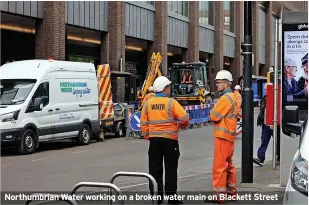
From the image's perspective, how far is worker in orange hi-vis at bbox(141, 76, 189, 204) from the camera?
7754 mm

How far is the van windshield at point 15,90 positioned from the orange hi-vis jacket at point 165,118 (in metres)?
8.33

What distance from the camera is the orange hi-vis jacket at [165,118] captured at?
7738 millimetres

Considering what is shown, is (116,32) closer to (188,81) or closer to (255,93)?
(188,81)

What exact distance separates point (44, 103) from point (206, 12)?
30.1 meters

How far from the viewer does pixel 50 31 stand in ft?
79.0

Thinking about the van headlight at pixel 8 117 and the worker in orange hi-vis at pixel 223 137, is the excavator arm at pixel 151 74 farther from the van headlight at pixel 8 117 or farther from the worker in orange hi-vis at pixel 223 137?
the worker in orange hi-vis at pixel 223 137

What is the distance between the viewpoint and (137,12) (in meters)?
32.0

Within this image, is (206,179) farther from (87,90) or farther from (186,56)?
(186,56)

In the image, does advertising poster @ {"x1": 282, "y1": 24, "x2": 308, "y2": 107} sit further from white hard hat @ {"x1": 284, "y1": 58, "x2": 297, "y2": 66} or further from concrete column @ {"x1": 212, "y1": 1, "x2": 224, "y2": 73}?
concrete column @ {"x1": 212, "y1": 1, "x2": 224, "y2": 73}

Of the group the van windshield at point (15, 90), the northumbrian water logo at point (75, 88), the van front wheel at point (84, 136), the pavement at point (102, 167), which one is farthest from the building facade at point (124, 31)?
the van front wheel at point (84, 136)

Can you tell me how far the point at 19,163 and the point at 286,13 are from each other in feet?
25.9

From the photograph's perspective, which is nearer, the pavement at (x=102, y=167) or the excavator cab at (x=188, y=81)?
the pavement at (x=102, y=167)

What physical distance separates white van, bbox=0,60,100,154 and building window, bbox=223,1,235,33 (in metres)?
32.1

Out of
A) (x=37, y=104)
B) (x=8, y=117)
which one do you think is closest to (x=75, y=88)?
(x=37, y=104)
